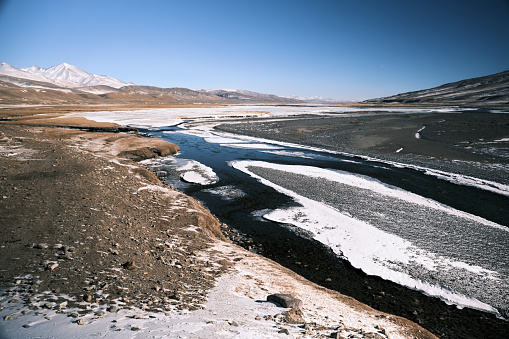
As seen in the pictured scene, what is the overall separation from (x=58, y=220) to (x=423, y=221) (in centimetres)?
1078

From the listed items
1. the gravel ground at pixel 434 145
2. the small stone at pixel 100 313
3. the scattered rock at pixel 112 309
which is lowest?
the scattered rock at pixel 112 309

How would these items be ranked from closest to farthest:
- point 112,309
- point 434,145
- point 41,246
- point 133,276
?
point 112,309 → point 133,276 → point 41,246 → point 434,145

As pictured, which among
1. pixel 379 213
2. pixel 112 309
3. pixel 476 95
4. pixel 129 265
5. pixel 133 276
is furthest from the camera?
pixel 476 95

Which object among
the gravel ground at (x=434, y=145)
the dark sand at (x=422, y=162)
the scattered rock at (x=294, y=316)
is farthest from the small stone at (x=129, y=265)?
the gravel ground at (x=434, y=145)

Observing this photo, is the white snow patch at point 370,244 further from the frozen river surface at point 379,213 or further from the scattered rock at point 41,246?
the scattered rock at point 41,246

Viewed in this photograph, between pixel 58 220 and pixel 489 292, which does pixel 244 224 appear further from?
pixel 489 292

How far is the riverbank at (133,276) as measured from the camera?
382cm

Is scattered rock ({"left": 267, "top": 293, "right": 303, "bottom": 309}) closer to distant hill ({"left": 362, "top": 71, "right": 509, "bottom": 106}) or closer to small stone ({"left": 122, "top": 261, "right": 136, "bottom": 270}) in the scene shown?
small stone ({"left": 122, "top": 261, "right": 136, "bottom": 270})

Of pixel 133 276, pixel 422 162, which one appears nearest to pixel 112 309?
pixel 133 276

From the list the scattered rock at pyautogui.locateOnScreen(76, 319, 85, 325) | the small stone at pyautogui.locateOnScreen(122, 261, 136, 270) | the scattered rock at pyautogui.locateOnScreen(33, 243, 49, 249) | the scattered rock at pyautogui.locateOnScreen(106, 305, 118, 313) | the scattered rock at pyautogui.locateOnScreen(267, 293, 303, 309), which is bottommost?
→ the scattered rock at pyautogui.locateOnScreen(267, 293, 303, 309)

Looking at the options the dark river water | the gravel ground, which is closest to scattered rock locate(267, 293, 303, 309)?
the dark river water

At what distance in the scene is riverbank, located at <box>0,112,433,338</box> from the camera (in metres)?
3.82

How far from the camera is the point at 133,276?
5023mm

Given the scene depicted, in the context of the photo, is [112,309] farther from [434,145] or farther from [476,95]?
[476,95]
